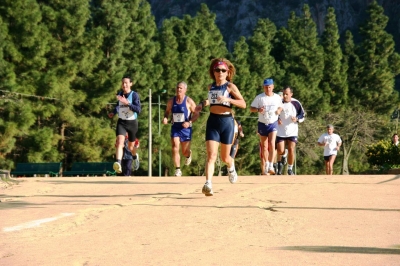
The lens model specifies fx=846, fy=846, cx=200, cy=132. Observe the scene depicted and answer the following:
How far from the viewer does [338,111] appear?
87.2 m

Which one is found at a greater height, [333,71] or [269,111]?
[333,71]

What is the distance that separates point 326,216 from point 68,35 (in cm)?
4430

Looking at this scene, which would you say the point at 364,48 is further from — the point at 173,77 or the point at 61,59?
the point at 61,59

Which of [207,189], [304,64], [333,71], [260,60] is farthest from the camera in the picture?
[333,71]

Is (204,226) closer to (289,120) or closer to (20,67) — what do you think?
(289,120)

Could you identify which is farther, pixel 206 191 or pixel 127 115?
pixel 127 115

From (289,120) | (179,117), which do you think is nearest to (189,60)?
(289,120)

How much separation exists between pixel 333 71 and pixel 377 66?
6113mm

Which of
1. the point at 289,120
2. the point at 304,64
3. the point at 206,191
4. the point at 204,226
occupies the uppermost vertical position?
the point at 304,64

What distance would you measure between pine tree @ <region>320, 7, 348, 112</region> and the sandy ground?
73.6 m

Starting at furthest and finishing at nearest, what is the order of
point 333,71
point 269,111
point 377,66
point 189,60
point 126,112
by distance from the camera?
point 377,66 < point 333,71 < point 189,60 < point 269,111 < point 126,112

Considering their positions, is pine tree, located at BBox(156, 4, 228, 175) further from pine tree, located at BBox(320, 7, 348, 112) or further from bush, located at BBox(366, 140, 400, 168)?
bush, located at BBox(366, 140, 400, 168)

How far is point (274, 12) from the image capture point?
583 feet

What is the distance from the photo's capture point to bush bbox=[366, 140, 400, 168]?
3005cm
